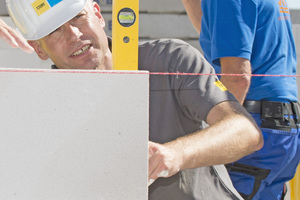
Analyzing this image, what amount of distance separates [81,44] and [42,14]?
149 mm

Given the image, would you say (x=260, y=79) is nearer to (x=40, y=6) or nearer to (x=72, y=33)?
(x=72, y=33)

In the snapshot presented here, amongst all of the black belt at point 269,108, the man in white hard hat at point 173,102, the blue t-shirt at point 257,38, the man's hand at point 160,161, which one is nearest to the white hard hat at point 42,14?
the man in white hard hat at point 173,102

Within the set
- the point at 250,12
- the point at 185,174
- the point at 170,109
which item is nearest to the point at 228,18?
the point at 250,12

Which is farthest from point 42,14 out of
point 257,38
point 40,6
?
point 257,38

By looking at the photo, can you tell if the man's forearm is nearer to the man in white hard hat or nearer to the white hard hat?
the man in white hard hat

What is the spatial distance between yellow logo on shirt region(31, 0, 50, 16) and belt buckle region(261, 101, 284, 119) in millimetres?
844

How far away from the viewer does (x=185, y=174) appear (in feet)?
3.90

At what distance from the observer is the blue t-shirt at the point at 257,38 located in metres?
1.56

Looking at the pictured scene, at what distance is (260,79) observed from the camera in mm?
1623

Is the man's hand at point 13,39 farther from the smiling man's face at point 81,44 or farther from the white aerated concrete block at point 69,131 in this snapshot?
the smiling man's face at point 81,44

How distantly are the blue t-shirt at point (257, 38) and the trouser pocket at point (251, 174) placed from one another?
259mm

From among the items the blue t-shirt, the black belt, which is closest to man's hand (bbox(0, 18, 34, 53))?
Answer: the blue t-shirt

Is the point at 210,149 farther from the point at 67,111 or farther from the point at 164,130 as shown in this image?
the point at 67,111

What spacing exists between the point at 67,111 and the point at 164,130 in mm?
441
